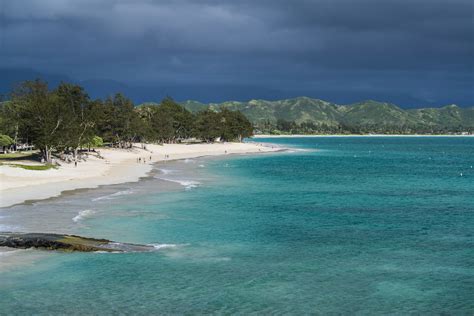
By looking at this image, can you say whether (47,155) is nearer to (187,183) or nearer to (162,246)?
(187,183)

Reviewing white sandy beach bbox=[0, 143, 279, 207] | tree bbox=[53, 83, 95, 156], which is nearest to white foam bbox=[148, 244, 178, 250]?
white sandy beach bbox=[0, 143, 279, 207]

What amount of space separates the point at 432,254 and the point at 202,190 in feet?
128

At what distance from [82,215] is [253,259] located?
65.2 feet

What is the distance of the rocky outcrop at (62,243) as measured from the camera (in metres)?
33.1

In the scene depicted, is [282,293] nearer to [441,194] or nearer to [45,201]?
[45,201]

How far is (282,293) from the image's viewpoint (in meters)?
25.9

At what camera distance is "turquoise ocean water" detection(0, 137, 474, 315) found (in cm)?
2466

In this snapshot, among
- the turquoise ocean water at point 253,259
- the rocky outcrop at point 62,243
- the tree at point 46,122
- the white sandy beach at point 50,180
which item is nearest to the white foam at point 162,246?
the turquoise ocean water at point 253,259

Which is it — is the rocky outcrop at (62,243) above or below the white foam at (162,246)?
above

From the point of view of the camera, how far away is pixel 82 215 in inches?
1800

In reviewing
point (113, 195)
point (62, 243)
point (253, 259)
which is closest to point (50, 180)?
point (113, 195)

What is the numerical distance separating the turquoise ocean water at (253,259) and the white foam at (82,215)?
18cm

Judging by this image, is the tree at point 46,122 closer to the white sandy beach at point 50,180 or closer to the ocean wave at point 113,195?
the white sandy beach at point 50,180

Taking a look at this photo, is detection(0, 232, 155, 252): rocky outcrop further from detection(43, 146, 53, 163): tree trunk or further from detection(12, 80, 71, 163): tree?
detection(43, 146, 53, 163): tree trunk
